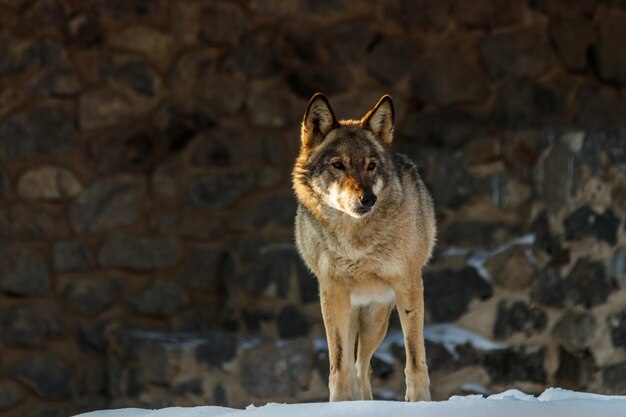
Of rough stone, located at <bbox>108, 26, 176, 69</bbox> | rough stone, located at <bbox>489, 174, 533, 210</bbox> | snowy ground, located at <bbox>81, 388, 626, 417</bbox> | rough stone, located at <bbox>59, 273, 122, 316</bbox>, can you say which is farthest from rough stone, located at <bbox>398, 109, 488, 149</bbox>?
snowy ground, located at <bbox>81, 388, 626, 417</bbox>

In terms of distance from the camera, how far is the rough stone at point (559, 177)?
7.26 m

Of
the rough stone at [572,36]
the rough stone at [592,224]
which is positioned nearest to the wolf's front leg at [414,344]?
the rough stone at [592,224]

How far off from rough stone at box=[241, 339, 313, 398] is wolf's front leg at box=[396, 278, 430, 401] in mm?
2401

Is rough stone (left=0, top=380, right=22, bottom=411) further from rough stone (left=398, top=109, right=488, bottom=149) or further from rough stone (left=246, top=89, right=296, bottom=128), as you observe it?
rough stone (left=398, top=109, right=488, bottom=149)

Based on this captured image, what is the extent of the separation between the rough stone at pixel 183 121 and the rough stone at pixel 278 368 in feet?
5.24

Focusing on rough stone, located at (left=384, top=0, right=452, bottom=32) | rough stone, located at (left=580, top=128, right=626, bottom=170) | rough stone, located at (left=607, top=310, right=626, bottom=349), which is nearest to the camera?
rough stone, located at (left=580, top=128, right=626, bottom=170)

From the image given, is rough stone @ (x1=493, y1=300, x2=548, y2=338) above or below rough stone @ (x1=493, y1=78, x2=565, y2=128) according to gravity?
below

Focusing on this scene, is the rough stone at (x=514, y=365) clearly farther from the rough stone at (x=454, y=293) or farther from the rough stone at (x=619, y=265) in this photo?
the rough stone at (x=619, y=265)

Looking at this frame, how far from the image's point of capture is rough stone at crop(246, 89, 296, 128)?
8.09m

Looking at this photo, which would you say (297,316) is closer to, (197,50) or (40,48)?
(197,50)

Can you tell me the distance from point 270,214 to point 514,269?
171cm

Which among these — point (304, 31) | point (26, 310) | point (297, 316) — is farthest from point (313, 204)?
point (26, 310)

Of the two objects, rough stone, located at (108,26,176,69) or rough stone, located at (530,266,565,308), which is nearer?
rough stone, located at (530,266,565,308)

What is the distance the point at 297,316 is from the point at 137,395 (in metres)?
1.15
